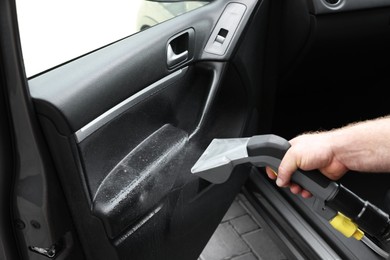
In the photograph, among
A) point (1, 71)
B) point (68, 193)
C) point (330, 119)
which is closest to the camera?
point (1, 71)

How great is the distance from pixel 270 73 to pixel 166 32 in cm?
53

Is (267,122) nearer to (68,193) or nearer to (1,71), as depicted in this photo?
(68,193)

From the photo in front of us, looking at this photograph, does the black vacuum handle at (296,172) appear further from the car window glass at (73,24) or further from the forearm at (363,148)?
the car window glass at (73,24)

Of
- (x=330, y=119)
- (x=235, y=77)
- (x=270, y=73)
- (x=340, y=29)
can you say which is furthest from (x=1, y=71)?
(x=330, y=119)

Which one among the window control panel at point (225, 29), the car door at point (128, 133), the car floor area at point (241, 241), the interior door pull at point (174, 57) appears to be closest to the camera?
the car door at point (128, 133)

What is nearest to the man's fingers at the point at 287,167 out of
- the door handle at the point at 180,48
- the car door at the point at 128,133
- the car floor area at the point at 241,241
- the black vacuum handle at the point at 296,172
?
the black vacuum handle at the point at 296,172

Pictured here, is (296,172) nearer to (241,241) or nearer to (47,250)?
(47,250)

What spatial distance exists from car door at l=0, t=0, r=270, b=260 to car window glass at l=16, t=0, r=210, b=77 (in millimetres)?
30

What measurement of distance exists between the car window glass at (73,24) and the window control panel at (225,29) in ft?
0.48

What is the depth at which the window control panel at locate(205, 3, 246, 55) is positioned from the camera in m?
1.44

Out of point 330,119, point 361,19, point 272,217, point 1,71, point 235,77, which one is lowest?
point 272,217

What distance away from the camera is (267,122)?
1.82 meters

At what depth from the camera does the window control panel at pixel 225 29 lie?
1438 millimetres

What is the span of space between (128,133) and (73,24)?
0.97 ft
